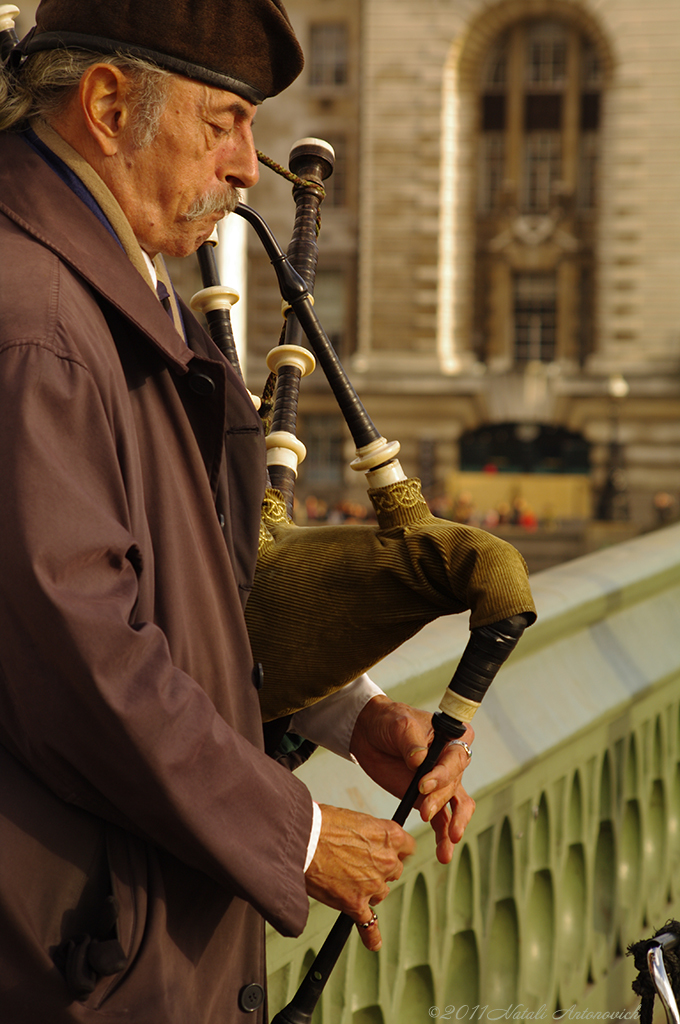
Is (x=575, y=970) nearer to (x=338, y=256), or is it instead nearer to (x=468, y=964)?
(x=468, y=964)

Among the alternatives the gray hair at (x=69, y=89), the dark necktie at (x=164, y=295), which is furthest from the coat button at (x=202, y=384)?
the gray hair at (x=69, y=89)

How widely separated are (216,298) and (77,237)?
52cm

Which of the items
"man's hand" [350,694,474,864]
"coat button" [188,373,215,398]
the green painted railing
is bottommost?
the green painted railing

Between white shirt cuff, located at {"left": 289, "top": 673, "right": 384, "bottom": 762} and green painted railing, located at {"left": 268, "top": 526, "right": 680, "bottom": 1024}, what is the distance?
0.39ft

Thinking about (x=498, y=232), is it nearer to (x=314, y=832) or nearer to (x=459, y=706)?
(x=459, y=706)

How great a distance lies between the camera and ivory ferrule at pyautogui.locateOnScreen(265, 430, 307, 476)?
1732 mm

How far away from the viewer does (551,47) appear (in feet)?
88.0

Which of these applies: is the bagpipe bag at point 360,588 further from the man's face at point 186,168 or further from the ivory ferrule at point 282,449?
the man's face at point 186,168

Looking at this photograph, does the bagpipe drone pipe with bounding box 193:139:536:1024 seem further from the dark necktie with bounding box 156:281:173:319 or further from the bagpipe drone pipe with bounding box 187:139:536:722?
the dark necktie with bounding box 156:281:173:319

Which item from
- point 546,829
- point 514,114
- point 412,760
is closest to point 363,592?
point 412,760

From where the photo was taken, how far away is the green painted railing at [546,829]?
194 cm

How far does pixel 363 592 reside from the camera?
146 centimetres

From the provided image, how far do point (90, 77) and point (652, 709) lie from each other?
7.44ft

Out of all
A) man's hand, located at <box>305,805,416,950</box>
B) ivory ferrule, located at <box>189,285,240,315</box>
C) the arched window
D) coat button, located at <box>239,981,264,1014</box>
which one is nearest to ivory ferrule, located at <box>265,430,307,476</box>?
ivory ferrule, located at <box>189,285,240,315</box>
